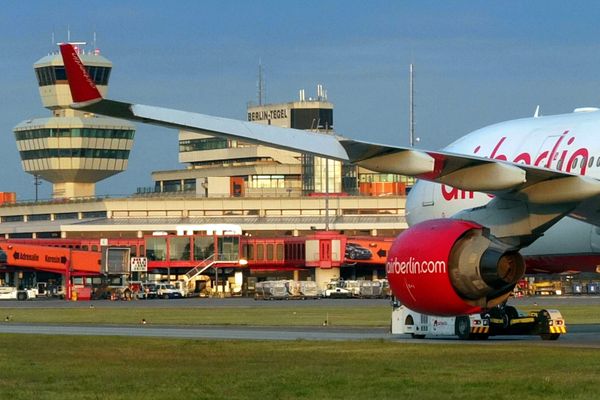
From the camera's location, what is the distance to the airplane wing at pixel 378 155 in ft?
71.0

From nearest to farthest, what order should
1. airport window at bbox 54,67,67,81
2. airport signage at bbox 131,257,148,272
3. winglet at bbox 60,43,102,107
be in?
winglet at bbox 60,43,102,107, airport signage at bbox 131,257,148,272, airport window at bbox 54,67,67,81

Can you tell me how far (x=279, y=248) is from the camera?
464 feet

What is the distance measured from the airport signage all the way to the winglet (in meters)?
105

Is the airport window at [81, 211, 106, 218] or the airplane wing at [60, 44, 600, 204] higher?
the airport window at [81, 211, 106, 218]

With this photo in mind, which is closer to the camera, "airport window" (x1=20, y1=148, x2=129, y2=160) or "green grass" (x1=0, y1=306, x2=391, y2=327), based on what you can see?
"green grass" (x1=0, y1=306, x2=391, y2=327)

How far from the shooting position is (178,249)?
137m

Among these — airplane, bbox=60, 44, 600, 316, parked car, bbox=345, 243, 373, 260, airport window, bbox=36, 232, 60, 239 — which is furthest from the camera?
airport window, bbox=36, 232, 60, 239

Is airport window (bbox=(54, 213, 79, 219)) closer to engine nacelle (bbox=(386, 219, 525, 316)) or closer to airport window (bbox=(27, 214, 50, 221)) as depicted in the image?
airport window (bbox=(27, 214, 50, 221))

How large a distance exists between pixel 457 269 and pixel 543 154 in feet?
10.8

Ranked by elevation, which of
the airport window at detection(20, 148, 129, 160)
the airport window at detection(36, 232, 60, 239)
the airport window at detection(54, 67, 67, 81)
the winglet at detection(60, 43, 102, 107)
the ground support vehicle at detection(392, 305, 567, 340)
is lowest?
the ground support vehicle at detection(392, 305, 567, 340)

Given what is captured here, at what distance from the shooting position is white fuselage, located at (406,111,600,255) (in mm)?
25703

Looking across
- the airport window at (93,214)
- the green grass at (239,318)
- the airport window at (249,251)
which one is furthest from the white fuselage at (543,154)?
the airport window at (93,214)

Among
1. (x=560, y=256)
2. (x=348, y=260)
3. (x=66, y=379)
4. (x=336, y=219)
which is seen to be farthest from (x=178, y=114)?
(x=336, y=219)

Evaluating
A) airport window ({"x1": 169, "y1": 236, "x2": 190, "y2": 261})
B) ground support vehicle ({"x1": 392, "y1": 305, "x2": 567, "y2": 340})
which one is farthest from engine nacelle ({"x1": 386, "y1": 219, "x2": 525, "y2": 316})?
airport window ({"x1": 169, "y1": 236, "x2": 190, "y2": 261})
